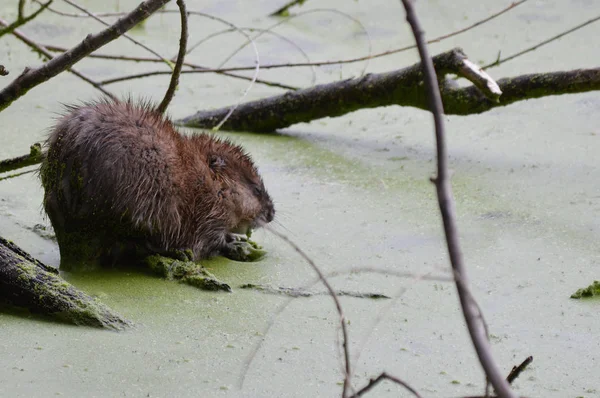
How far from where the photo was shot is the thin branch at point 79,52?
237cm

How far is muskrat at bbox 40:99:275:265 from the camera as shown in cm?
286

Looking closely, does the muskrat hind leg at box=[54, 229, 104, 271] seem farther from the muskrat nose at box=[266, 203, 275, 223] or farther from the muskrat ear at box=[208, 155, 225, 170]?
the muskrat nose at box=[266, 203, 275, 223]

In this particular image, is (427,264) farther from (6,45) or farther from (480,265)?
(6,45)

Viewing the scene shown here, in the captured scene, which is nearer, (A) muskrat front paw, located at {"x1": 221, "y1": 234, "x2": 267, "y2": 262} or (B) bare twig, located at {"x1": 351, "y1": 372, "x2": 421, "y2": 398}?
(B) bare twig, located at {"x1": 351, "y1": 372, "x2": 421, "y2": 398}

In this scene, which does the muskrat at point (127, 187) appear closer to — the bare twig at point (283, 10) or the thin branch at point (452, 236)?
the thin branch at point (452, 236)

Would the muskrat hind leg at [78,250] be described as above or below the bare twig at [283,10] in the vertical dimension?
below

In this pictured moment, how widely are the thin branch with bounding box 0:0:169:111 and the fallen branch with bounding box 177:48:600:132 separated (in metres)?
1.80

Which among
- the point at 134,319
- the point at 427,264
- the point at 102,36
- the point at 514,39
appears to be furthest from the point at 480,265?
the point at 514,39

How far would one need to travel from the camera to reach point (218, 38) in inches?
248

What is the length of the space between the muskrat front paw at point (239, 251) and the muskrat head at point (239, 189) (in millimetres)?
47

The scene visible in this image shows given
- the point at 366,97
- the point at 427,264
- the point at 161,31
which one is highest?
the point at 161,31

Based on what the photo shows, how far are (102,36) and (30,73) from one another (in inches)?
12.2

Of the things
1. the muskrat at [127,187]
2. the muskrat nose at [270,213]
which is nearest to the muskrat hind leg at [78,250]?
the muskrat at [127,187]

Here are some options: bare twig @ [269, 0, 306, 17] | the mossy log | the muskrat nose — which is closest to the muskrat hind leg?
the mossy log
